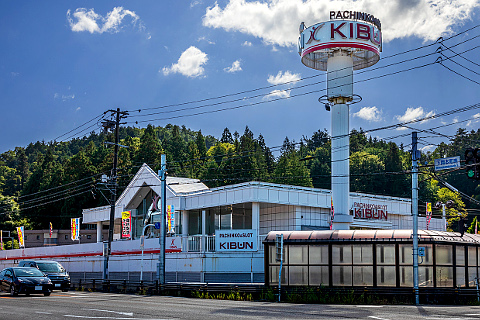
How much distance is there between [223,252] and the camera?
1571 inches

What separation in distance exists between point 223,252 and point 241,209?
11.1m

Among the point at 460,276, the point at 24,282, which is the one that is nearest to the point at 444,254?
the point at 460,276

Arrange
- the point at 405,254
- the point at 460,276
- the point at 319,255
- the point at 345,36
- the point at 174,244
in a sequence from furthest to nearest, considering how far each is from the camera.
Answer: the point at 345,36 → the point at 174,244 → the point at 319,255 → the point at 460,276 → the point at 405,254

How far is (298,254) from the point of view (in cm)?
3078

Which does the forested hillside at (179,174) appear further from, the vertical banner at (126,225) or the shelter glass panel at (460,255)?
the shelter glass panel at (460,255)

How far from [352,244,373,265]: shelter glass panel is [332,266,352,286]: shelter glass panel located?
59 cm

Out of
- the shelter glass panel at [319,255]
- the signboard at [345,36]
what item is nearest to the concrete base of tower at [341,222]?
the signboard at [345,36]

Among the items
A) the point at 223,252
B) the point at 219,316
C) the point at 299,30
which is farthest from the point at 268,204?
the point at 219,316

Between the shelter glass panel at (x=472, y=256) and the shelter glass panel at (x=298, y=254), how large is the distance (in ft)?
28.0

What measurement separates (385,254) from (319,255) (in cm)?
336

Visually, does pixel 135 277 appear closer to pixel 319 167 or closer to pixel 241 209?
pixel 241 209

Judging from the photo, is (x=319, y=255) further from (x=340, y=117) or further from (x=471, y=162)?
(x=340, y=117)

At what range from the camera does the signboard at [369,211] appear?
2007 inches

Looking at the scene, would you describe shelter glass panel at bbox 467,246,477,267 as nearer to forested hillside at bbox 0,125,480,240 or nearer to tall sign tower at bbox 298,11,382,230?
tall sign tower at bbox 298,11,382,230
